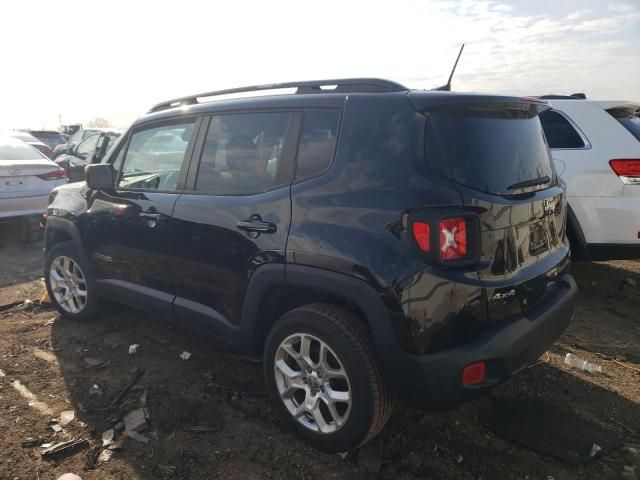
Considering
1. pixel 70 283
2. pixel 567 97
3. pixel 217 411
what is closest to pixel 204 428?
pixel 217 411

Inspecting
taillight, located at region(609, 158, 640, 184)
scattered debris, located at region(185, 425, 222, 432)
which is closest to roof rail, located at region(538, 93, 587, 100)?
taillight, located at region(609, 158, 640, 184)

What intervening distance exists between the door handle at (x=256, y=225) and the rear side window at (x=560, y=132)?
11.2ft

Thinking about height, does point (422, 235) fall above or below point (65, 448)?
above

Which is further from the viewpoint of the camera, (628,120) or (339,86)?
(628,120)

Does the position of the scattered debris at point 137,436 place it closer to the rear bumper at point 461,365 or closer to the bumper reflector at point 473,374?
the rear bumper at point 461,365

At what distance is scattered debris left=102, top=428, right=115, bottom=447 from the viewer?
107 inches

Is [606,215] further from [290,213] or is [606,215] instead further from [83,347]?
[83,347]

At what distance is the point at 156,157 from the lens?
11.8 feet

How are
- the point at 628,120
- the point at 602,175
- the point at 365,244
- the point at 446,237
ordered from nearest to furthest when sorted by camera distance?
the point at 446,237
the point at 365,244
the point at 602,175
the point at 628,120

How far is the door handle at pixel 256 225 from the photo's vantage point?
2621 millimetres

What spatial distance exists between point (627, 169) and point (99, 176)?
444 centimetres

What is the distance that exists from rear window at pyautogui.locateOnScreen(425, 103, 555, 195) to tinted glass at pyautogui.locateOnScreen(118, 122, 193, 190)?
1.75m

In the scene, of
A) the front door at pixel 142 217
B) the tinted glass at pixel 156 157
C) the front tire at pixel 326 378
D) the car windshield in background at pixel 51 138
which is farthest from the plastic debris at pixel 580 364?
the car windshield in background at pixel 51 138

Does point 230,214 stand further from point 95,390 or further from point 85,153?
point 85,153
